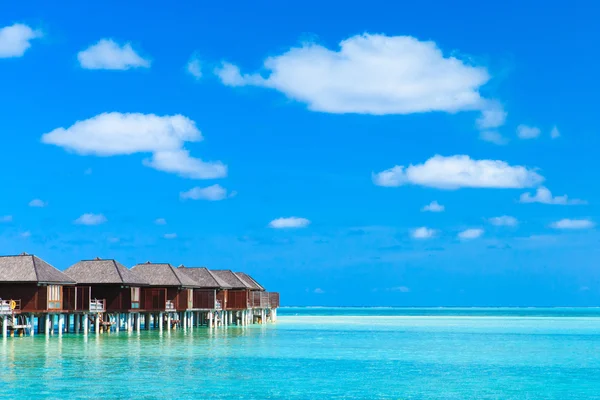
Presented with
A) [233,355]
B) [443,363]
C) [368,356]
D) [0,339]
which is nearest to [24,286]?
[0,339]

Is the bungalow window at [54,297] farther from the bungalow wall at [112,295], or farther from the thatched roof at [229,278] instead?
the thatched roof at [229,278]

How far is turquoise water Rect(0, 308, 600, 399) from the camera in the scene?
100 feet

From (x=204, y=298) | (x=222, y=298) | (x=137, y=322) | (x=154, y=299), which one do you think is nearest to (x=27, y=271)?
(x=137, y=322)

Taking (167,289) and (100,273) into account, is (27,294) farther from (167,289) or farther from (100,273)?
(167,289)

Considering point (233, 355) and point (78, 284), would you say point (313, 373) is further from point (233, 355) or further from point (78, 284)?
point (78, 284)

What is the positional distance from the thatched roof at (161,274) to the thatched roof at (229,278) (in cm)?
1412

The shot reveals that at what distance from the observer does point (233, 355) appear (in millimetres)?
45000

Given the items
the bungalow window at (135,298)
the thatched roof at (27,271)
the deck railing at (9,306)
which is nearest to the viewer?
the deck railing at (9,306)

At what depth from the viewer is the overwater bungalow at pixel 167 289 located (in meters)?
69.8

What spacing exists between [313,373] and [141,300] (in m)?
32.9

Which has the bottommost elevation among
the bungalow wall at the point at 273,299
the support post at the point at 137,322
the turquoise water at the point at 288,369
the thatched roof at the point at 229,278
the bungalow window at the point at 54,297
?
the turquoise water at the point at 288,369

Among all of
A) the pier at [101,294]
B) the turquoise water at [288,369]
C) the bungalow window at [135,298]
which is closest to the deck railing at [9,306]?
the pier at [101,294]

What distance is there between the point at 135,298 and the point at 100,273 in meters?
3.62

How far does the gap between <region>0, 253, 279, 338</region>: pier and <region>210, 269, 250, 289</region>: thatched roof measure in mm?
647
